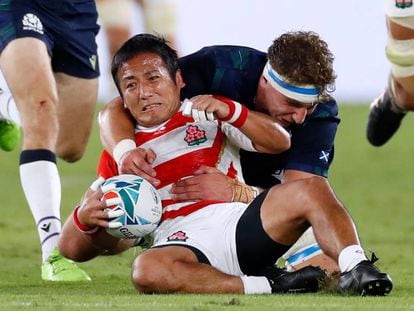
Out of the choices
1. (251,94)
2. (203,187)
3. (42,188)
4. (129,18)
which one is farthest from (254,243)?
(129,18)

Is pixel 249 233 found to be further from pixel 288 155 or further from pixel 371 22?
pixel 371 22

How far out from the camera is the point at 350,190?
10.6 m

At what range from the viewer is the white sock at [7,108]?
26.0ft

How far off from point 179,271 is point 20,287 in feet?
3.05

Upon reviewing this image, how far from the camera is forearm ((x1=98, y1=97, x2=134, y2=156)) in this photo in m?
5.64

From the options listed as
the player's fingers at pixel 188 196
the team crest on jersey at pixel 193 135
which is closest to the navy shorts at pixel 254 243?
the player's fingers at pixel 188 196

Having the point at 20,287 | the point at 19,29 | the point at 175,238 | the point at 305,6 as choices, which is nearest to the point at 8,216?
the point at 19,29

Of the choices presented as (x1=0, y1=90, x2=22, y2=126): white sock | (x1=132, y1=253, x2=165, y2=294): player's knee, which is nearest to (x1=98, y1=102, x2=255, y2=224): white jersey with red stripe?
(x1=132, y1=253, x2=165, y2=294): player's knee

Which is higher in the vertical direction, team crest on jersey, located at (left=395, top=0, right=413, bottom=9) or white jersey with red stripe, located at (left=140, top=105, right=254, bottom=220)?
team crest on jersey, located at (left=395, top=0, right=413, bottom=9)

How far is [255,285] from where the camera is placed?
5.19 meters

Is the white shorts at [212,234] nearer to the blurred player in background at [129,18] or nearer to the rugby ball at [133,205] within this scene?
the rugby ball at [133,205]

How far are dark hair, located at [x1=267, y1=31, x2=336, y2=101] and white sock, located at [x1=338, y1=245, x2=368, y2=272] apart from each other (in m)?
0.84

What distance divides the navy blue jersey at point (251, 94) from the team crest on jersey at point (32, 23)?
3.89 feet

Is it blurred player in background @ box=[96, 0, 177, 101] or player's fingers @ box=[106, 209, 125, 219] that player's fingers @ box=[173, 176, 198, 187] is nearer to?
player's fingers @ box=[106, 209, 125, 219]
